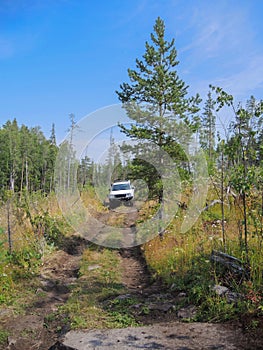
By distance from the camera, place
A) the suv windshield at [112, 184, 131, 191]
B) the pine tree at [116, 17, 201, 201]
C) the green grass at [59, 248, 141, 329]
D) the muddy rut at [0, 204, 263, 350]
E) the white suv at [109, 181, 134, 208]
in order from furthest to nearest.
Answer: the suv windshield at [112, 184, 131, 191] → the white suv at [109, 181, 134, 208] → the pine tree at [116, 17, 201, 201] → the green grass at [59, 248, 141, 329] → the muddy rut at [0, 204, 263, 350]

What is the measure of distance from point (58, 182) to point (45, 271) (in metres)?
7.78

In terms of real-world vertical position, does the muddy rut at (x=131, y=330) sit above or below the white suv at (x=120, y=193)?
below

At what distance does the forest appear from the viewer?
5.09 m

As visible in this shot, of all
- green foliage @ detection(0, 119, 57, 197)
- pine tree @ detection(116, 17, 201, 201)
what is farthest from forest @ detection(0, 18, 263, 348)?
green foliage @ detection(0, 119, 57, 197)

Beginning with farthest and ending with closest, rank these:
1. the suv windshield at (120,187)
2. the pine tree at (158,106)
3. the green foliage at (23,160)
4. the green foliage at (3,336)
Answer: the green foliage at (23,160) < the suv windshield at (120,187) < the pine tree at (158,106) < the green foliage at (3,336)

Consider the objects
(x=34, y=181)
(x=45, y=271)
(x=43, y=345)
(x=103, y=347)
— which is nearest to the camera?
(x=103, y=347)

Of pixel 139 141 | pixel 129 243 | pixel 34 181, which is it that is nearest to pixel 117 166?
pixel 139 141

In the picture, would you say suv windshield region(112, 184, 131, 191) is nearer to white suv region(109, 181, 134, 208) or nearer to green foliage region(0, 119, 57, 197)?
white suv region(109, 181, 134, 208)

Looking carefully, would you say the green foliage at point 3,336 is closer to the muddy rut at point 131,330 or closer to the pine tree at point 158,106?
the muddy rut at point 131,330

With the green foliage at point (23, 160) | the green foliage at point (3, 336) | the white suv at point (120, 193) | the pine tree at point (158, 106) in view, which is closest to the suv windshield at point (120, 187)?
the white suv at point (120, 193)

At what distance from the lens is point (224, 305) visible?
457 cm

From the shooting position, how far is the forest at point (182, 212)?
5090mm

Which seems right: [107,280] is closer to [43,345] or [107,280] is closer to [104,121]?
[43,345]

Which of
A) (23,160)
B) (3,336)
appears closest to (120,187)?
(3,336)
